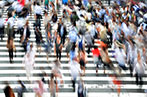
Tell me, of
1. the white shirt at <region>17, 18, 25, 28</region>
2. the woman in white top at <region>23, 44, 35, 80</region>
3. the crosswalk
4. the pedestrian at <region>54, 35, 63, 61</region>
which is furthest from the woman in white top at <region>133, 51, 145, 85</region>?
the white shirt at <region>17, 18, 25, 28</region>

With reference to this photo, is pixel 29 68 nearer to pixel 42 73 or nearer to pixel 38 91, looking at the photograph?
pixel 42 73

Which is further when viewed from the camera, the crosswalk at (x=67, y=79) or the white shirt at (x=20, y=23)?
the white shirt at (x=20, y=23)

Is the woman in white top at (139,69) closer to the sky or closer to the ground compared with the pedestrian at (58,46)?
closer to the ground

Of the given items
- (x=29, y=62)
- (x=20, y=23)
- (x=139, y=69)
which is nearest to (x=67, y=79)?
(x=29, y=62)

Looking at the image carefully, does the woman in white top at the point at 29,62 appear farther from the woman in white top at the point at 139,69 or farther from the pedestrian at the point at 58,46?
the woman in white top at the point at 139,69

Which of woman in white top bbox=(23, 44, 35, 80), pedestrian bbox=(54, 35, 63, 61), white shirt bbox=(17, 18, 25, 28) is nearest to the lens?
woman in white top bbox=(23, 44, 35, 80)

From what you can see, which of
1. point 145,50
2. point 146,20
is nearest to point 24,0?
point 146,20

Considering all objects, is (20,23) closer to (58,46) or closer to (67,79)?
(58,46)

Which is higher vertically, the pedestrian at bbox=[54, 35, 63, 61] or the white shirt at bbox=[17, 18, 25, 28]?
the white shirt at bbox=[17, 18, 25, 28]

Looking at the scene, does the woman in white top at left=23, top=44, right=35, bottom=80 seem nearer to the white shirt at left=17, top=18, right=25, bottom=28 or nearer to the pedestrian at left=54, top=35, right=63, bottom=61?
→ the pedestrian at left=54, top=35, right=63, bottom=61

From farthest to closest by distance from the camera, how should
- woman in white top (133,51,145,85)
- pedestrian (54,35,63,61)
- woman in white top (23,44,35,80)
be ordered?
pedestrian (54,35,63,61), woman in white top (23,44,35,80), woman in white top (133,51,145,85)

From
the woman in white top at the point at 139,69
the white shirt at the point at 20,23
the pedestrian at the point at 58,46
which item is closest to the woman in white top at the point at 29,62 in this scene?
the pedestrian at the point at 58,46

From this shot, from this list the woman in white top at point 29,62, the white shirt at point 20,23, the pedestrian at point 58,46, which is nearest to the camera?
the woman in white top at point 29,62

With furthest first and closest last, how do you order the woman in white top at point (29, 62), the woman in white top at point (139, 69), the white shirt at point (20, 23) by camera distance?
the white shirt at point (20, 23), the woman in white top at point (29, 62), the woman in white top at point (139, 69)
